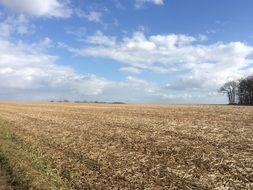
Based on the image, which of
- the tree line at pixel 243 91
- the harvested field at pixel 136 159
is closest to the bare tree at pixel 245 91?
the tree line at pixel 243 91

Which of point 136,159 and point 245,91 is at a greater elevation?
point 245,91

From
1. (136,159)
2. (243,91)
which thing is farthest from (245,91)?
(136,159)

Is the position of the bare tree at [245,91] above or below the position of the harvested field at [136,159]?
above

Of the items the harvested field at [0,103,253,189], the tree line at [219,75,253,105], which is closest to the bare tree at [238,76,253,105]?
the tree line at [219,75,253,105]

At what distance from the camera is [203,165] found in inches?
591

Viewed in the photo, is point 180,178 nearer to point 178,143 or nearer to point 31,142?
point 178,143

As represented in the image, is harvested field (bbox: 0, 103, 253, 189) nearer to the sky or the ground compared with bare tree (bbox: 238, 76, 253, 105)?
nearer to the ground

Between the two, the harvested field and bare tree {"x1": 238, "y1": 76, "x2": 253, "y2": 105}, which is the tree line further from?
the harvested field

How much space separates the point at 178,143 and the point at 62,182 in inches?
267

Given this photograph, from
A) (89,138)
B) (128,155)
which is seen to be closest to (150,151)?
(128,155)

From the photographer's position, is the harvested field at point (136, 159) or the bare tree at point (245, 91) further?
the bare tree at point (245, 91)

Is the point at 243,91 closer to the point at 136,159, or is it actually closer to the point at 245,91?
the point at 245,91

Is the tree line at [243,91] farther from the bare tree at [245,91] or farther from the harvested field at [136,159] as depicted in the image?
the harvested field at [136,159]

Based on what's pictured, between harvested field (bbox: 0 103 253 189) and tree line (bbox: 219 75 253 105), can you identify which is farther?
tree line (bbox: 219 75 253 105)
